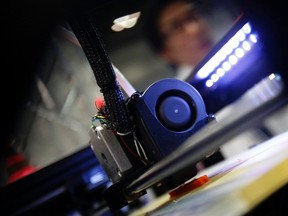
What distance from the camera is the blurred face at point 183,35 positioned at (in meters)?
1.96

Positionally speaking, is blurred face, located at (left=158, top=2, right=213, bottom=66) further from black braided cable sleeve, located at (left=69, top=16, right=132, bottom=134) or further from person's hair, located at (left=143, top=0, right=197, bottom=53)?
black braided cable sleeve, located at (left=69, top=16, right=132, bottom=134)

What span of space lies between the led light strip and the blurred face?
0.57m

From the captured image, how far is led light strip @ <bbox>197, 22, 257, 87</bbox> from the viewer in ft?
3.65

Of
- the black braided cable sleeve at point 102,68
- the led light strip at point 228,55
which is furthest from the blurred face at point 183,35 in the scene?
the black braided cable sleeve at point 102,68

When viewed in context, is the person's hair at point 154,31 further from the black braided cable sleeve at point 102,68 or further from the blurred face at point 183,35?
the black braided cable sleeve at point 102,68

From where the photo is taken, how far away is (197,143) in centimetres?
39

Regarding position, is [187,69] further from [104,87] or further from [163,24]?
[104,87]

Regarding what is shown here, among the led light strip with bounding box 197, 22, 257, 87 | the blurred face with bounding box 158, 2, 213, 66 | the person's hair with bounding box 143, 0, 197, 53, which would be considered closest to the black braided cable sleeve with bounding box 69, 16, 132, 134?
the led light strip with bounding box 197, 22, 257, 87

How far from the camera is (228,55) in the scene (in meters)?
1.24

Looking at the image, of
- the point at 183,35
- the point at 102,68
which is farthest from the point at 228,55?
the point at 183,35

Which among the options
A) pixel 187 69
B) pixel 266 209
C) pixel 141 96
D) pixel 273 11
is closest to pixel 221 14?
pixel 187 69

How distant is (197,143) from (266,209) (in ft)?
1.44

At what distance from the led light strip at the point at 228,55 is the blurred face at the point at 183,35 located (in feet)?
1.87

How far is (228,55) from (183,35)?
98 cm
